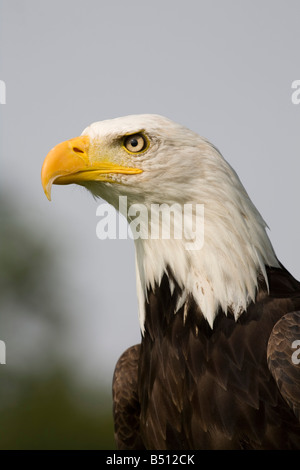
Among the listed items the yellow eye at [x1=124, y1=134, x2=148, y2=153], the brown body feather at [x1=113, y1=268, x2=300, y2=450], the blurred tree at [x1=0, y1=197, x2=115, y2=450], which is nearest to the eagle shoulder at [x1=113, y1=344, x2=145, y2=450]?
the brown body feather at [x1=113, y1=268, x2=300, y2=450]

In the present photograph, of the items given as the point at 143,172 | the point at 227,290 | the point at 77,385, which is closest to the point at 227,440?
the point at 227,290

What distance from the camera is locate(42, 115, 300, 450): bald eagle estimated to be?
3.97 meters

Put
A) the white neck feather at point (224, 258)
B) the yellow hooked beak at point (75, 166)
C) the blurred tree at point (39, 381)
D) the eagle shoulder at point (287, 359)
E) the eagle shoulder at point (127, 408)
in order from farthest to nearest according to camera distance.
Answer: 1. the blurred tree at point (39, 381)
2. the eagle shoulder at point (127, 408)
3. the yellow hooked beak at point (75, 166)
4. the white neck feather at point (224, 258)
5. the eagle shoulder at point (287, 359)

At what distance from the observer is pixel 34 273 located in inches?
1117

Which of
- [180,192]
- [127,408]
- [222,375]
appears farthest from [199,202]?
[127,408]

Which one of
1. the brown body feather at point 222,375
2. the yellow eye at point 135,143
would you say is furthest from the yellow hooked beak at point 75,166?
the brown body feather at point 222,375

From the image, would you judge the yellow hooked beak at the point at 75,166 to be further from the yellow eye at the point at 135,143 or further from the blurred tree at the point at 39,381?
the blurred tree at the point at 39,381

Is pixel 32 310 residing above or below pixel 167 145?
below

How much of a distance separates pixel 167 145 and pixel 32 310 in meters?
23.2

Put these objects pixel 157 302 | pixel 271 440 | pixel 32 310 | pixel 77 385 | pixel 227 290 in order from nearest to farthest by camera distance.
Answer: pixel 271 440, pixel 227 290, pixel 157 302, pixel 77 385, pixel 32 310

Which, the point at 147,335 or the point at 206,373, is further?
the point at 147,335

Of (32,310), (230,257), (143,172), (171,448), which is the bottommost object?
(32,310)

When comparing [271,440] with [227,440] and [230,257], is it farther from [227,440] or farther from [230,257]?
[230,257]

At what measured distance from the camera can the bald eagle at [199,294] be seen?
13.0 feet
